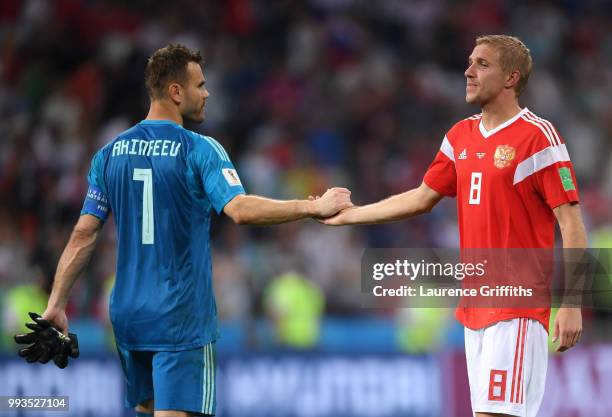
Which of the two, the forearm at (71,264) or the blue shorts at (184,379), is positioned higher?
the forearm at (71,264)

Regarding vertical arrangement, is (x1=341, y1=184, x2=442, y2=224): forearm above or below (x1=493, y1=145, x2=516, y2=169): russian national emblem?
below

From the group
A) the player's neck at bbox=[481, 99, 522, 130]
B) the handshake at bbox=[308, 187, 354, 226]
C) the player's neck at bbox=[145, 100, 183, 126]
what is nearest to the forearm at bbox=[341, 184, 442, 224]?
the handshake at bbox=[308, 187, 354, 226]

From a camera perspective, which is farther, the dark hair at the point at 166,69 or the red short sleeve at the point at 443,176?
the red short sleeve at the point at 443,176

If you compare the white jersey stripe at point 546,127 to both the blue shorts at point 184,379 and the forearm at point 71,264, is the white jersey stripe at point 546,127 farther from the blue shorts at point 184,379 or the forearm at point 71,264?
the forearm at point 71,264

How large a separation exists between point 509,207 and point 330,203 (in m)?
0.99

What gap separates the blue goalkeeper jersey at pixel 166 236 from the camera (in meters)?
5.26

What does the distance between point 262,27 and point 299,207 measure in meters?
9.40

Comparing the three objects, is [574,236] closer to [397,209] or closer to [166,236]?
[397,209]

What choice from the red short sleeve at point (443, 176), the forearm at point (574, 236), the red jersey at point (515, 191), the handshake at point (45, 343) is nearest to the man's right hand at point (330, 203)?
the red short sleeve at point (443, 176)

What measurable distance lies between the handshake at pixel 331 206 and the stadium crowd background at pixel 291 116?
468 centimetres

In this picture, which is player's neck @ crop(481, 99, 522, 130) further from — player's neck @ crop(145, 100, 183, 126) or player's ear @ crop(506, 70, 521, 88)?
player's neck @ crop(145, 100, 183, 126)

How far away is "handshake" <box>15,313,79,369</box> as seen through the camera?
552 cm

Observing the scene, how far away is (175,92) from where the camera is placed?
17.9 feet

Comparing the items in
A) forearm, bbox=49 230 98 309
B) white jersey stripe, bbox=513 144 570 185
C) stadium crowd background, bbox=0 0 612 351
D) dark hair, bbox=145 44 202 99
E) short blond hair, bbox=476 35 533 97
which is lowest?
forearm, bbox=49 230 98 309
